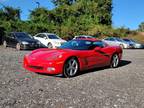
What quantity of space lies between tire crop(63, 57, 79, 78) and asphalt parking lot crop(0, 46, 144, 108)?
0.24m

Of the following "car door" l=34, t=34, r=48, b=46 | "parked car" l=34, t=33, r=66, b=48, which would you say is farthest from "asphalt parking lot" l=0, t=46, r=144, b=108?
"car door" l=34, t=34, r=48, b=46

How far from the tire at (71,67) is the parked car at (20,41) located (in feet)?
43.4

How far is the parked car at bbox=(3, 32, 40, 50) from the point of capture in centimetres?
2359

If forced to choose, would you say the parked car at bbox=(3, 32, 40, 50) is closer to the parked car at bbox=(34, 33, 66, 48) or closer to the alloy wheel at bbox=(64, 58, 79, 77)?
the parked car at bbox=(34, 33, 66, 48)

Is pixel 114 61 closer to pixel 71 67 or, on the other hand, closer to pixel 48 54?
pixel 71 67

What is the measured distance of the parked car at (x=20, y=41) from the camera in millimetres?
23594

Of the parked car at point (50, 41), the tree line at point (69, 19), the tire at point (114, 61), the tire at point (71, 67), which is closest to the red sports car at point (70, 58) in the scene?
the tire at point (71, 67)

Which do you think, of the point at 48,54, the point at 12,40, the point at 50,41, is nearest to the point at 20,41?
the point at 12,40

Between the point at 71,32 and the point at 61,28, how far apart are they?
148 cm

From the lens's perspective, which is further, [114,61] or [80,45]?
[114,61]

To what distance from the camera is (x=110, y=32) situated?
156 feet

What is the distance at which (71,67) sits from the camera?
34.7 feet

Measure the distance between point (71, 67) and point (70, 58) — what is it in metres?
0.33

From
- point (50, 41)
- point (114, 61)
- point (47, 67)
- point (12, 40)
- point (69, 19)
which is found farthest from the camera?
point (69, 19)
